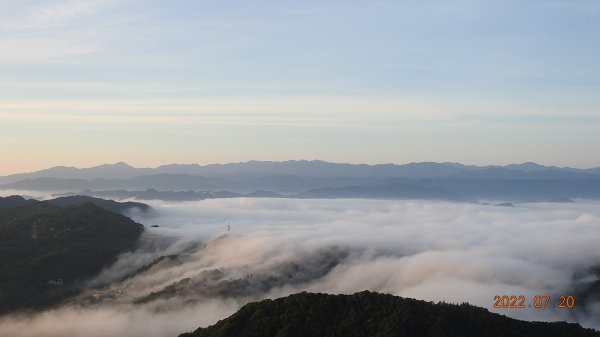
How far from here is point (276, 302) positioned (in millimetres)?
133250

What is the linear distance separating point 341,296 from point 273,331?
54.6ft

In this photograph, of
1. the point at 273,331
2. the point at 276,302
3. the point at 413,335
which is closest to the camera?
the point at 413,335

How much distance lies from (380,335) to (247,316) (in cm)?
3024

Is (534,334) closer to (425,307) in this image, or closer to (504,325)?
(504,325)

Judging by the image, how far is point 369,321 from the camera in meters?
121

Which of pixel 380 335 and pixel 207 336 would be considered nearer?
pixel 380 335

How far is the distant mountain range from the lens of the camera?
387 ft

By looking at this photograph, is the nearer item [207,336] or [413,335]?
[413,335]

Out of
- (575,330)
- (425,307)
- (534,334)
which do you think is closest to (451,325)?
(425,307)

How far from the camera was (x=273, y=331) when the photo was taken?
406 feet

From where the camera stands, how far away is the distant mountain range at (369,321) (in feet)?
387

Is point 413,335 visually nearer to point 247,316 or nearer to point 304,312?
point 304,312

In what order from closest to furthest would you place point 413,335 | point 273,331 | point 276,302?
point 413,335
point 273,331
point 276,302

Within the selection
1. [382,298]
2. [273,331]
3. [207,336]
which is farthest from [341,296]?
[207,336]
